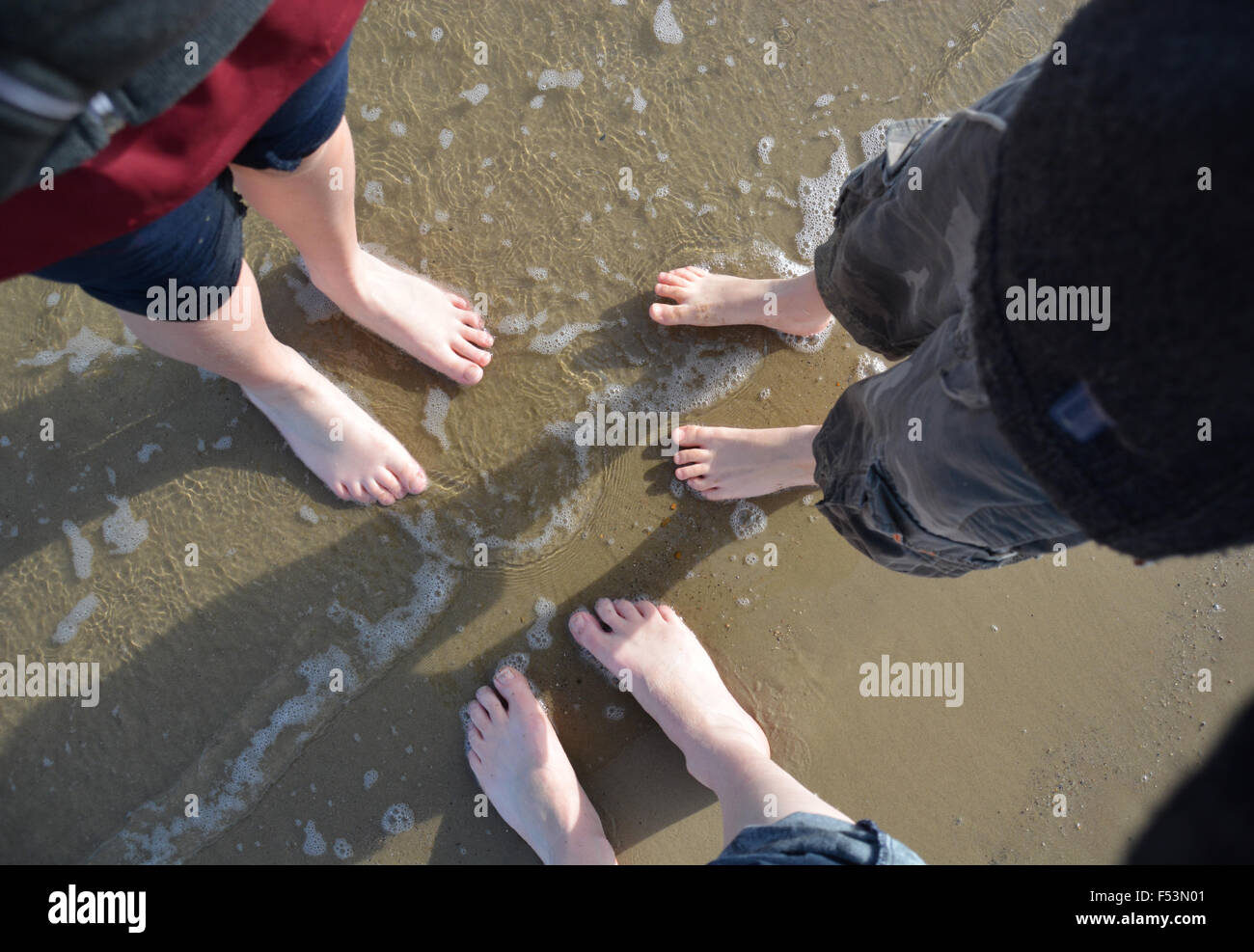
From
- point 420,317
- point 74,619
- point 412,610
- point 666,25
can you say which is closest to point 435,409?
point 420,317

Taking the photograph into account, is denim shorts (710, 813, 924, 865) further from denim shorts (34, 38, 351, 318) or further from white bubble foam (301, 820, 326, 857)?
denim shorts (34, 38, 351, 318)

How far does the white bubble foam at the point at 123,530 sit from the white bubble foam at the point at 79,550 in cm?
6

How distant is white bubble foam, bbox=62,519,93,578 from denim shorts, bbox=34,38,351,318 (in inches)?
49.5

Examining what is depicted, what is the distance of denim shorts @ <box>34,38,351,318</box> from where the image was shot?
108cm

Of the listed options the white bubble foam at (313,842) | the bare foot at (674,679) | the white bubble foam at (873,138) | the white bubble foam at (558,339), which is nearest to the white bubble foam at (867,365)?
the white bubble foam at (873,138)

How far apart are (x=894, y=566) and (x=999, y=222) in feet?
2.92

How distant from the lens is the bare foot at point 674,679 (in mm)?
2043

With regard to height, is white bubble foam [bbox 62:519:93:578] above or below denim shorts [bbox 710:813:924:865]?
above

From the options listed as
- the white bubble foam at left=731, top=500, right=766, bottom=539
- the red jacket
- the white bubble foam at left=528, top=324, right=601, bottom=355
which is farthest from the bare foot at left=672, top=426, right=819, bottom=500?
the red jacket

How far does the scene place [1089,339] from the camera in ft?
2.50

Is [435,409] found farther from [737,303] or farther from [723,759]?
[723,759]

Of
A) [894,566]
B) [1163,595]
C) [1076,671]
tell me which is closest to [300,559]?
[894,566]
